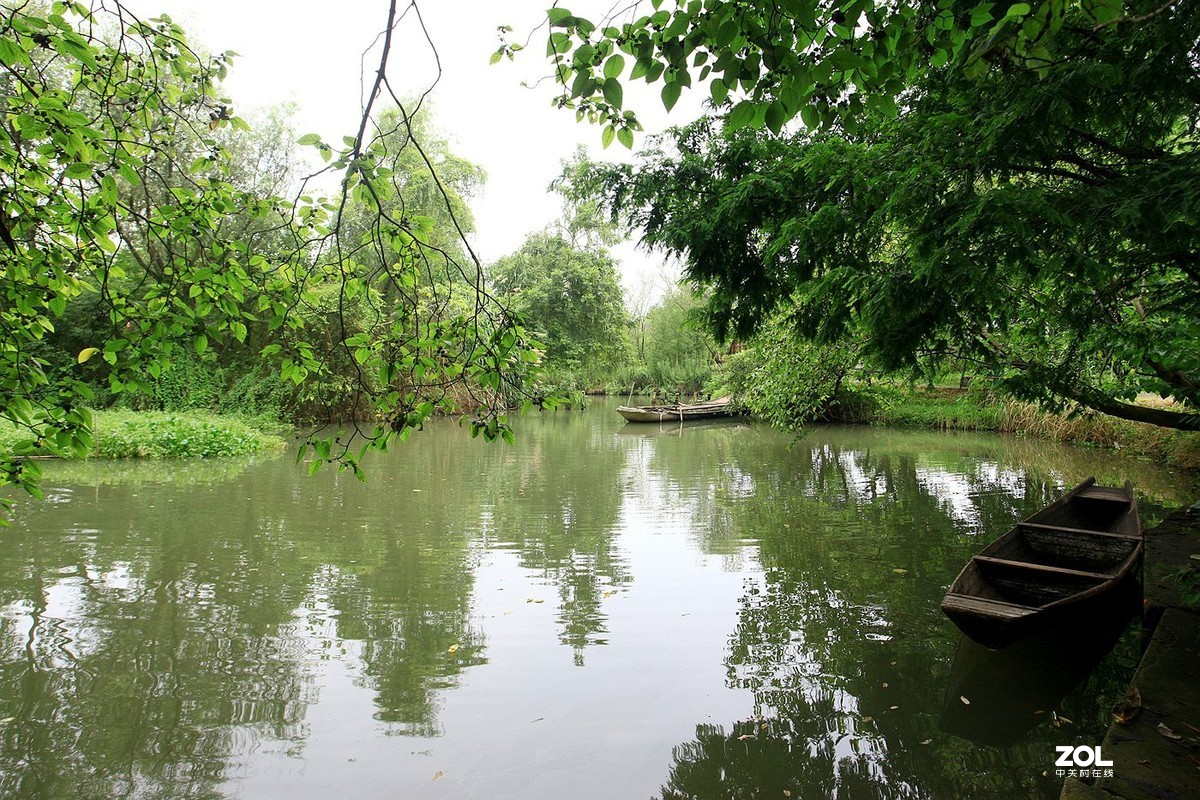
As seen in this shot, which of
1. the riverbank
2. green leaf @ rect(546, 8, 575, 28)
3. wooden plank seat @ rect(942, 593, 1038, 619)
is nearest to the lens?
green leaf @ rect(546, 8, 575, 28)

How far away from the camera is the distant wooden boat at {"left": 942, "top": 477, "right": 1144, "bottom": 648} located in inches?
167

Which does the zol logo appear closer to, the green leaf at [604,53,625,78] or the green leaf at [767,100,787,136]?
the green leaf at [767,100,787,136]

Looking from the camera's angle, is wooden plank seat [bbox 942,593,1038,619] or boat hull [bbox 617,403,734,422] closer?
wooden plank seat [bbox 942,593,1038,619]

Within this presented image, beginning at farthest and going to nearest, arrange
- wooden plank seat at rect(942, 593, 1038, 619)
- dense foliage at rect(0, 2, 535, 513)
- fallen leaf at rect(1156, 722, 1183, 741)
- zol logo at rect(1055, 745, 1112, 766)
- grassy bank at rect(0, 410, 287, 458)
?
grassy bank at rect(0, 410, 287, 458)
wooden plank seat at rect(942, 593, 1038, 619)
zol logo at rect(1055, 745, 1112, 766)
fallen leaf at rect(1156, 722, 1183, 741)
dense foliage at rect(0, 2, 535, 513)

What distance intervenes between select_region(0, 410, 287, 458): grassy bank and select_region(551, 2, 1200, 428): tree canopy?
10630mm

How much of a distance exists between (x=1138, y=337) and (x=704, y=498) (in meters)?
6.52

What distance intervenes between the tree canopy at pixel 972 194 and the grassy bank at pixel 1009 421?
3.05 meters

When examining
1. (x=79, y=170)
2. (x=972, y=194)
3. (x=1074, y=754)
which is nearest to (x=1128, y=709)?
(x=1074, y=754)

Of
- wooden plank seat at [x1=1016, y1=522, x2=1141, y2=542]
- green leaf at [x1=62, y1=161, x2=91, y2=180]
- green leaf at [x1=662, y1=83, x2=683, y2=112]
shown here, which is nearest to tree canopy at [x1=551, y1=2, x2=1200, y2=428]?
green leaf at [x1=662, y1=83, x2=683, y2=112]

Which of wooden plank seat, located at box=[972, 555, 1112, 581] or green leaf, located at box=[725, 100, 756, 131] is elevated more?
green leaf, located at box=[725, 100, 756, 131]

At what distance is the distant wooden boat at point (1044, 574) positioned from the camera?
425 cm

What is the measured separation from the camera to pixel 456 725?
4035mm

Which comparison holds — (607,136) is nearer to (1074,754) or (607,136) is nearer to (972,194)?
(972,194)

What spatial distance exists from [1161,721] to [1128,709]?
124 mm
